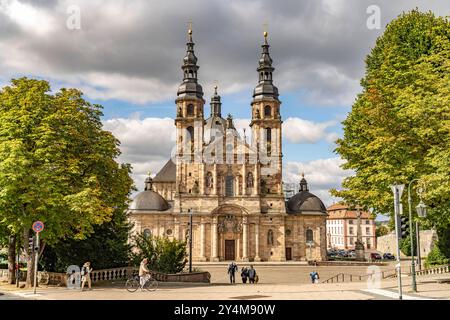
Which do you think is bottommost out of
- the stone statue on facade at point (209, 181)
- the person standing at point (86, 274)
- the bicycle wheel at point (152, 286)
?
the bicycle wheel at point (152, 286)

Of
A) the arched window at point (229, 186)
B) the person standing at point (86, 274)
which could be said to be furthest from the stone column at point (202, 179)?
the person standing at point (86, 274)

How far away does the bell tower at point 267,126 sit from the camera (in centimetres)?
7638

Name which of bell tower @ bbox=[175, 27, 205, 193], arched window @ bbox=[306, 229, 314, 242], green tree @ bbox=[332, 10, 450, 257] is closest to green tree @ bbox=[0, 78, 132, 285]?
green tree @ bbox=[332, 10, 450, 257]

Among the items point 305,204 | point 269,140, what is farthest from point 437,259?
point 269,140

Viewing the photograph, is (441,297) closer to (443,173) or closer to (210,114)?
(443,173)

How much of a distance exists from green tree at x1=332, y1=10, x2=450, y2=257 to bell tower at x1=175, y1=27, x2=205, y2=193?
43942 mm

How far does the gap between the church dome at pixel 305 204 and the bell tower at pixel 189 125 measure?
52.4ft

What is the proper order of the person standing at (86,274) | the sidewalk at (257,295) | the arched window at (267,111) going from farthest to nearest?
the arched window at (267,111), the person standing at (86,274), the sidewalk at (257,295)

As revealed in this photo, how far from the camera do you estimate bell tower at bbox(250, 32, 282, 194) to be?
7638 centimetres

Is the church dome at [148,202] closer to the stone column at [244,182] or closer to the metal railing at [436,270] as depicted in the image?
the stone column at [244,182]

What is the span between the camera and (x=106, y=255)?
32.1 metres

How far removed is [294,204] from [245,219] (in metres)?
9.53

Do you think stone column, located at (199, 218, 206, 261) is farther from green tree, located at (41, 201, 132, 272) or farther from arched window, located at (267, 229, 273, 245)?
green tree, located at (41, 201, 132, 272)
